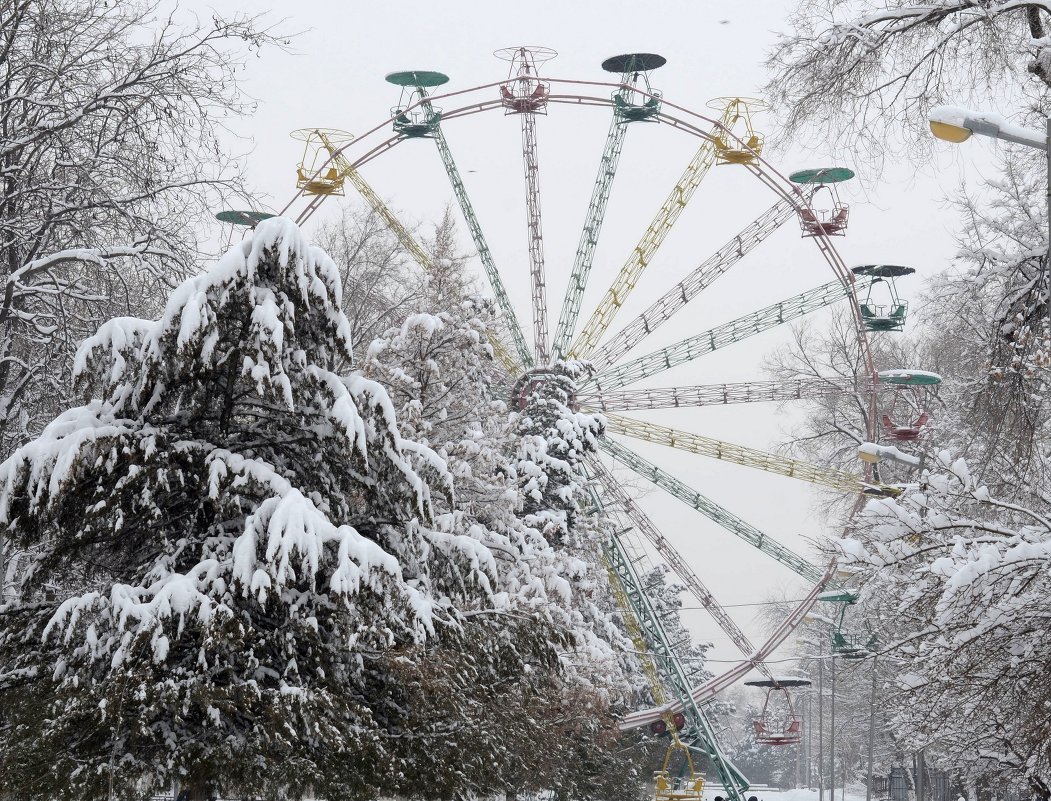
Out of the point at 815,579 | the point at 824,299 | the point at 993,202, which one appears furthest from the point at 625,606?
the point at 993,202

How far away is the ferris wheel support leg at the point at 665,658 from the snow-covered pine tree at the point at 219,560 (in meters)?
16.5

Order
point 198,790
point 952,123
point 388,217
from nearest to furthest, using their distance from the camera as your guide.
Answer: point 952,123 < point 198,790 < point 388,217

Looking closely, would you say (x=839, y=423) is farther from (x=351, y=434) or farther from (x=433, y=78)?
(x=351, y=434)

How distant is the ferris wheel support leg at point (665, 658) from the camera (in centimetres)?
2934

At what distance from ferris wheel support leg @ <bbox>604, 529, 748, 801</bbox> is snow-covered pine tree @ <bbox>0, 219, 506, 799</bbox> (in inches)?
649

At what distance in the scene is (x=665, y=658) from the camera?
32.2 metres

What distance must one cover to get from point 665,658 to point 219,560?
21.5m

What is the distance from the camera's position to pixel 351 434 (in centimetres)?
1191

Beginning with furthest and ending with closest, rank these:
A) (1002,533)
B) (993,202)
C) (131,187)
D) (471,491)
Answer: (471,491)
(993,202)
(131,187)
(1002,533)

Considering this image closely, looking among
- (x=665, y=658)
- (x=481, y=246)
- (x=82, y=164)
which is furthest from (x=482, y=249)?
(x=82, y=164)

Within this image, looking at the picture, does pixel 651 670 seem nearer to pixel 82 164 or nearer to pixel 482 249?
pixel 482 249

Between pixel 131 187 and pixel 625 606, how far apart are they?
60.6 ft

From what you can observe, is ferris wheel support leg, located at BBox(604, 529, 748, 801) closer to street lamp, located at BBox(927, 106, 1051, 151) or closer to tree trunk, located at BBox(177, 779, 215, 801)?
tree trunk, located at BBox(177, 779, 215, 801)

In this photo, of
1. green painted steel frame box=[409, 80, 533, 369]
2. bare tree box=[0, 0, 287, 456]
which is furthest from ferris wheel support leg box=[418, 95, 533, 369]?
bare tree box=[0, 0, 287, 456]
